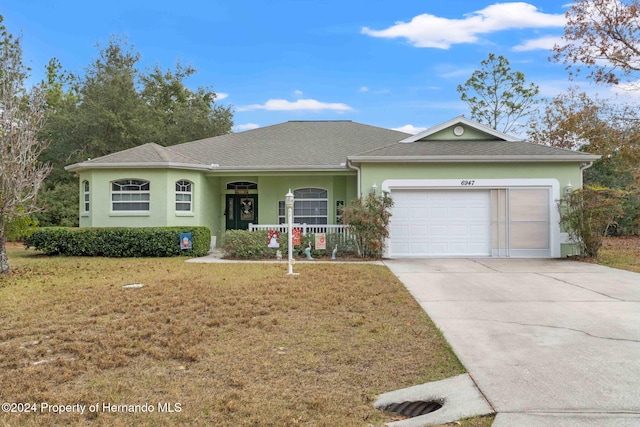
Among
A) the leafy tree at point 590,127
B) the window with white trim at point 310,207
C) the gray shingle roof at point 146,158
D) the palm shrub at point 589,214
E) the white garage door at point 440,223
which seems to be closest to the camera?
the palm shrub at point 589,214

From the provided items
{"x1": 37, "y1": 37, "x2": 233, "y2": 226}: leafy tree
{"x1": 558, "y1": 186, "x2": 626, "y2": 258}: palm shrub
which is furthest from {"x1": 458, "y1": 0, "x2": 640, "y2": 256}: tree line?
{"x1": 37, "y1": 37, "x2": 233, "y2": 226}: leafy tree

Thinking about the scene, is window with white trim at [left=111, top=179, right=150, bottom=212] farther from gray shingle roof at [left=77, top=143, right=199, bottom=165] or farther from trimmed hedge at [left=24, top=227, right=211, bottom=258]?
trimmed hedge at [left=24, top=227, right=211, bottom=258]

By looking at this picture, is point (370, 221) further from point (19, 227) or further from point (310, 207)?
point (19, 227)

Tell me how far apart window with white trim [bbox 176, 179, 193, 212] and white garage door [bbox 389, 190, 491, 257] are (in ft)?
23.9

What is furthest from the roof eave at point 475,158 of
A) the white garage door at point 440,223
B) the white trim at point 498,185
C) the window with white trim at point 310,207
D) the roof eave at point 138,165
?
the roof eave at point 138,165

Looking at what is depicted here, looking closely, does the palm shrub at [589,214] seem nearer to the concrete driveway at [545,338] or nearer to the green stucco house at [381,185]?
the green stucco house at [381,185]

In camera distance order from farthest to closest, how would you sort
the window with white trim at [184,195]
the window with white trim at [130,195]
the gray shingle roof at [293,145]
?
the gray shingle roof at [293,145] → the window with white trim at [184,195] → the window with white trim at [130,195]

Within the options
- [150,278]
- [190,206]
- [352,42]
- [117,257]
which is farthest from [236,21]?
[150,278]

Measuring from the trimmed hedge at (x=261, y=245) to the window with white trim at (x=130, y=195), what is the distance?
3.60m

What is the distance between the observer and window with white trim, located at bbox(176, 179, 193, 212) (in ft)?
50.6

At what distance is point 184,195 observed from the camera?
15.5m

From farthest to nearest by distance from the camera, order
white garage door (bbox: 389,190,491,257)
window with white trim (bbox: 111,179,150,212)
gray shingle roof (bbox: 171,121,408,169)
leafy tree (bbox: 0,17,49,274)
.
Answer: gray shingle roof (bbox: 171,121,408,169)
window with white trim (bbox: 111,179,150,212)
white garage door (bbox: 389,190,491,257)
leafy tree (bbox: 0,17,49,274)

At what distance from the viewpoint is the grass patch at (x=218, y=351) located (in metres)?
3.44

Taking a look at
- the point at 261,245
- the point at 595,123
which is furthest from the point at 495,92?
the point at 261,245
